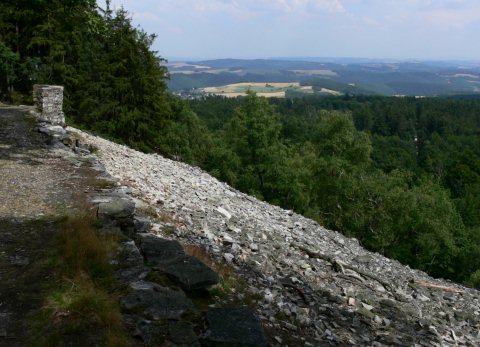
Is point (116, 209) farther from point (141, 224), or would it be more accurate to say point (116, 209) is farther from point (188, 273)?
point (188, 273)

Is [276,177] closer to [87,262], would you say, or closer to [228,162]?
[228,162]

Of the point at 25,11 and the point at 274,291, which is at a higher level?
the point at 25,11

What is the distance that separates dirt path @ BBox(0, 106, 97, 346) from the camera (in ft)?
19.4

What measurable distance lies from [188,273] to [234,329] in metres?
1.64

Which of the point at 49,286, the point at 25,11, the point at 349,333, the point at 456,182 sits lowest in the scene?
the point at 456,182

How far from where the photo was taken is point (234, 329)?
18.9ft

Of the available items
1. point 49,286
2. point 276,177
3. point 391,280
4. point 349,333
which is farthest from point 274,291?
point 276,177

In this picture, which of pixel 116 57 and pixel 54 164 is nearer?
pixel 54 164

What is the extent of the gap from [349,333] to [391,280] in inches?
313

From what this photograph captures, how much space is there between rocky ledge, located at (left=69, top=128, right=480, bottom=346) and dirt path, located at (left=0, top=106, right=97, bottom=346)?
1500 millimetres

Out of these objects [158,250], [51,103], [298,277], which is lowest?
[298,277]

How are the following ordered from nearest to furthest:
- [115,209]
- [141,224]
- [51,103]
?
[115,209], [141,224], [51,103]

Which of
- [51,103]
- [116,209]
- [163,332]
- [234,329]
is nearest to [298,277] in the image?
[116,209]

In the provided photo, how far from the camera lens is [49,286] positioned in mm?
6441
